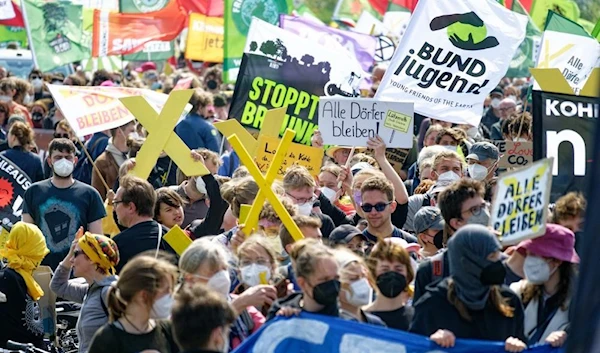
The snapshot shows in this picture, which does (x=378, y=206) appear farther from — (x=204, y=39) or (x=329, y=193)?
(x=204, y=39)

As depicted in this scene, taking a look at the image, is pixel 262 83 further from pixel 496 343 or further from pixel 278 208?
pixel 496 343

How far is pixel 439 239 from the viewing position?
7.50 metres

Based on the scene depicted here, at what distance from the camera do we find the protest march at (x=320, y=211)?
557 centimetres

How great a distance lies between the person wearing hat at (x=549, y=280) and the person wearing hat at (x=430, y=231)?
1575 mm

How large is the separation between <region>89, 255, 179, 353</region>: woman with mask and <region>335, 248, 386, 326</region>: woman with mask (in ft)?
2.48

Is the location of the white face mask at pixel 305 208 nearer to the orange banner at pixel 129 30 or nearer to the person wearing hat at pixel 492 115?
the person wearing hat at pixel 492 115

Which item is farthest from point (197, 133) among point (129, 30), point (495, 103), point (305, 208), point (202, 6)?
point (202, 6)

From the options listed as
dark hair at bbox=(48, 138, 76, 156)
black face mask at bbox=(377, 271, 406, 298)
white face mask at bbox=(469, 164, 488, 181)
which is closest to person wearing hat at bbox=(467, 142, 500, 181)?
white face mask at bbox=(469, 164, 488, 181)

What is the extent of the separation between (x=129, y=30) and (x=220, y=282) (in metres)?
16.1

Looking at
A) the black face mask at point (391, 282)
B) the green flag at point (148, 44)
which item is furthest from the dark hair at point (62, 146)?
the green flag at point (148, 44)

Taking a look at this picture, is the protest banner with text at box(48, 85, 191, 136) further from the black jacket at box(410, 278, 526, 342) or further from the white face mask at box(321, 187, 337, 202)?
the black jacket at box(410, 278, 526, 342)

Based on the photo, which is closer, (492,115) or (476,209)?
(476,209)

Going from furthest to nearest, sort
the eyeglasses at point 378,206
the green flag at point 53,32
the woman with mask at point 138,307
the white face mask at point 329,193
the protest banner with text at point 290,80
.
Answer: the green flag at point 53,32
the protest banner with text at point 290,80
the white face mask at point 329,193
the eyeglasses at point 378,206
the woman with mask at point 138,307

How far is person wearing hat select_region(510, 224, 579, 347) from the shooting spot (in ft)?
19.1
